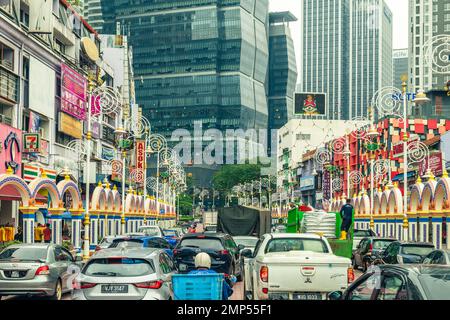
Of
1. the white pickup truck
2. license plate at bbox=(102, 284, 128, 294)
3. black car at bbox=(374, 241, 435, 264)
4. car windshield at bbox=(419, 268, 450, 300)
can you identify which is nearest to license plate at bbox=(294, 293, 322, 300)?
the white pickup truck

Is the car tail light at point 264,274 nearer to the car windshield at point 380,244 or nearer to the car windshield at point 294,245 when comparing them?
the car windshield at point 294,245

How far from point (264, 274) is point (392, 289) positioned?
5.71 metres

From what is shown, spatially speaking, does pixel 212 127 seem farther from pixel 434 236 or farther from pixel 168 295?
pixel 168 295

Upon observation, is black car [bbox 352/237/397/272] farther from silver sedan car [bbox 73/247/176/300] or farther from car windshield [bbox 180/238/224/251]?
silver sedan car [bbox 73/247/176/300]

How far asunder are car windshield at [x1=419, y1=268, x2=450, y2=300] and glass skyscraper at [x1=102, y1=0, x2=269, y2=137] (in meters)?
171

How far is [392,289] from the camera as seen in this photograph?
26.3 ft

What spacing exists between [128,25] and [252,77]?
35.9 m

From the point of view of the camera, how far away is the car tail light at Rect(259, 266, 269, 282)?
44.3 ft

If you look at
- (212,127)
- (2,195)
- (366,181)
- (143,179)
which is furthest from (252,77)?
(2,195)

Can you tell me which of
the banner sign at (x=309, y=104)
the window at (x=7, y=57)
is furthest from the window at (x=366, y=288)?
the banner sign at (x=309, y=104)

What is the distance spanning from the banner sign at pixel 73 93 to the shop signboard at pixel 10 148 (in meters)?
11.6

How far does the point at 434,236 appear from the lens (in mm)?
36750

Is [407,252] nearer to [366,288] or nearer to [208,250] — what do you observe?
[208,250]
